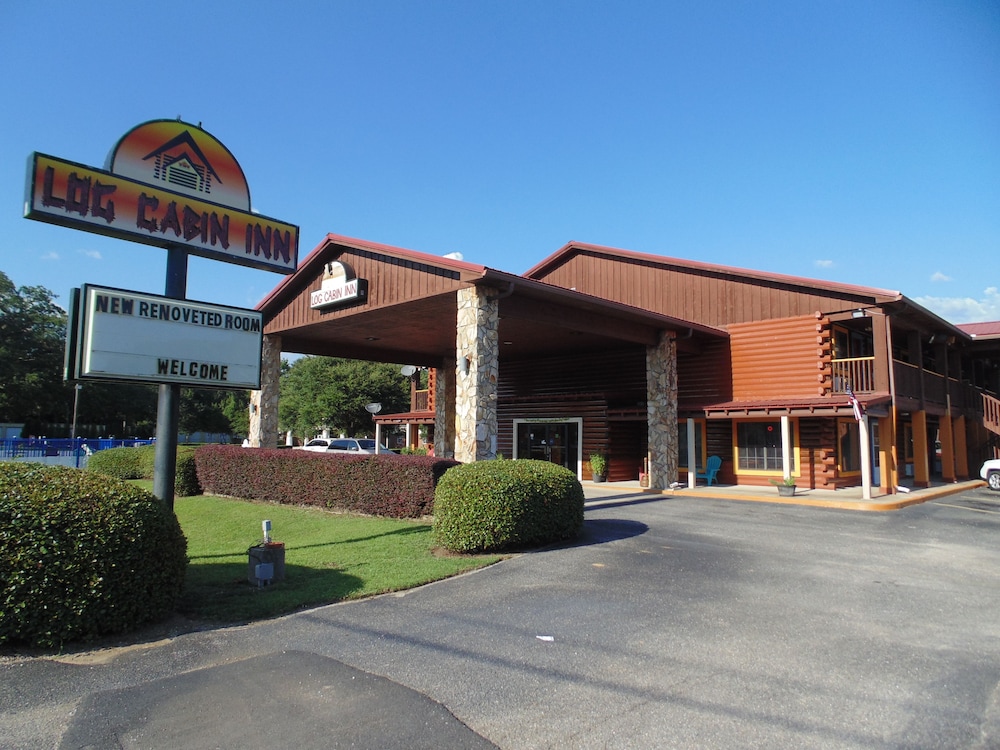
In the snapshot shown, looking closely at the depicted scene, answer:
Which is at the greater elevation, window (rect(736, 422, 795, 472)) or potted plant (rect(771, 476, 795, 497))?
window (rect(736, 422, 795, 472))

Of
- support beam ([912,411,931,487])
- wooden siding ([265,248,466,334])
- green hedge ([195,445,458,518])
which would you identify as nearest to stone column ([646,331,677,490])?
wooden siding ([265,248,466,334])

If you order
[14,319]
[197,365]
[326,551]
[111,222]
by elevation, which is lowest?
[326,551]

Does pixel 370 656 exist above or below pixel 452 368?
below

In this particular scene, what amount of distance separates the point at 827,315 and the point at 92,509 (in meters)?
18.1

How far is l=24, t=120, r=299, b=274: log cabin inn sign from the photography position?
7.51 meters

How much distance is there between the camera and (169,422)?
787 cm

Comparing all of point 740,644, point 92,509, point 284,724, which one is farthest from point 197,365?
point 740,644

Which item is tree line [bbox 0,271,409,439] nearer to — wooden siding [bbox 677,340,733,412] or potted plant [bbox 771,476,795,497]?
wooden siding [bbox 677,340,733,412]

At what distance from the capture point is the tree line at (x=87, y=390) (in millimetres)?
48406

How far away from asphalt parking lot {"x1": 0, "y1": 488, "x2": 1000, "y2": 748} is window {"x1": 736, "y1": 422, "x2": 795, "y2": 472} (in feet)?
36.9

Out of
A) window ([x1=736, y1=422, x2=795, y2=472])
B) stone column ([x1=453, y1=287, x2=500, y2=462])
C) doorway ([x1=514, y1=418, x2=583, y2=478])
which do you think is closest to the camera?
stone column ([x1=453, y1=287, x2=500, y2=462])

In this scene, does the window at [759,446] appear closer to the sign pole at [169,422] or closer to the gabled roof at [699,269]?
the gabled roof at [699,269]

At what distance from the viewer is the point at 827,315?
17938 mm

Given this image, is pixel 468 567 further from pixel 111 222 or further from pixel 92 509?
pixel 111 222
